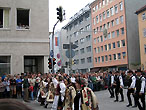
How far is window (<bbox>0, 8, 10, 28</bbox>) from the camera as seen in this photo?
20391mm

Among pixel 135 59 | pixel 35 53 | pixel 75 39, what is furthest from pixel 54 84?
pixel 75 39

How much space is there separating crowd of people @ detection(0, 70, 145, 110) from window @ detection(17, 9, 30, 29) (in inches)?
194

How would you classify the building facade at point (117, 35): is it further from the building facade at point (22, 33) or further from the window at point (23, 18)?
the window at point (23, 18)

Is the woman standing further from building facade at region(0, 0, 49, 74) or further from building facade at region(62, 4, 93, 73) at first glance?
building facade at region(62, 4, 93, 73)

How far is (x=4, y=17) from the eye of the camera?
20453mm

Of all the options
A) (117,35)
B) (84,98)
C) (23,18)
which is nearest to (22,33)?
(23,18)

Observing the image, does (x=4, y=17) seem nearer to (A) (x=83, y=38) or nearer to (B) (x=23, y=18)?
(B) (x=23, y=18)

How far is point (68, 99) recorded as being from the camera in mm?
8930

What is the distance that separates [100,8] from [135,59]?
1826 centimetres

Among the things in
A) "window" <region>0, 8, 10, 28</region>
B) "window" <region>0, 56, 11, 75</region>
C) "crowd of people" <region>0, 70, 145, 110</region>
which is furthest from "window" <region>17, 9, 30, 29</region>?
"crowd of people" <region>0, 70, 145, 110</region>

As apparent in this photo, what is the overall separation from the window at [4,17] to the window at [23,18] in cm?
98

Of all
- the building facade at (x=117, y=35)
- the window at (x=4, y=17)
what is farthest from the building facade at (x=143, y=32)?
the window at (x=4, y=17)

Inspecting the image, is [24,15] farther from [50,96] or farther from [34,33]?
[50,96]

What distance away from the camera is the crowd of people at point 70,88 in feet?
27.4
